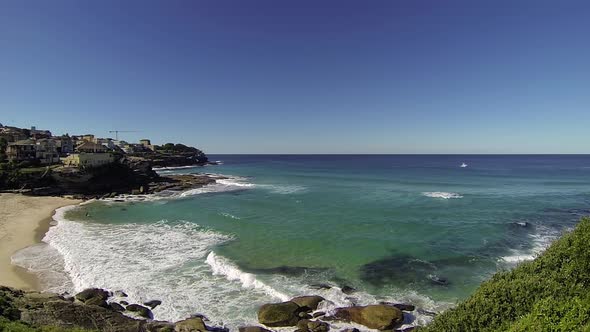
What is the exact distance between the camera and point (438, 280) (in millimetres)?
20844

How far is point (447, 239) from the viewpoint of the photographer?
1161 inches

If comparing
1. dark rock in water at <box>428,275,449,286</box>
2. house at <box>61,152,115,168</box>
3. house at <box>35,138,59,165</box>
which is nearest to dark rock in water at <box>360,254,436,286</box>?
dark rock in water at <box>428,275,449,286</box>

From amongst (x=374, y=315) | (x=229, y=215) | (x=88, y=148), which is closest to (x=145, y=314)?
(x=374, y=315)

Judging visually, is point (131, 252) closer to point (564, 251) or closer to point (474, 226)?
point (564, 251)

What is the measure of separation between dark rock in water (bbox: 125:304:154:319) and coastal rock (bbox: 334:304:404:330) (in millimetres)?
10472

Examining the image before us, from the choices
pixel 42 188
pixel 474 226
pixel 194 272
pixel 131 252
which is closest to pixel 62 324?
pixel 194 272

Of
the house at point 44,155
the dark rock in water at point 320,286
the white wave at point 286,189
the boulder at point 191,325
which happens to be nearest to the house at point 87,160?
the house at point 44,155

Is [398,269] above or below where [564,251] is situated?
below

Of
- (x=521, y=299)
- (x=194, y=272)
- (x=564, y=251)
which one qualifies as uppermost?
(x=564, y=251)

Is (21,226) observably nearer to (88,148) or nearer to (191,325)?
(191,325)

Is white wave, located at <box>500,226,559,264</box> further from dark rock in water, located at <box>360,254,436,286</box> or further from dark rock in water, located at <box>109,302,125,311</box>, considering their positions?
dark rock in water, located at <box>109,302,125,311</box>

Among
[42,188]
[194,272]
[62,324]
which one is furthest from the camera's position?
[42,188]

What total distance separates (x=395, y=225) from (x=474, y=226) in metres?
8.53

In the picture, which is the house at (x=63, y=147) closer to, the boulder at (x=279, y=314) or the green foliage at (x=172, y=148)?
the green foliage at (x=172, y=148)
